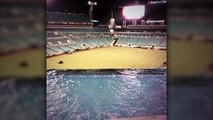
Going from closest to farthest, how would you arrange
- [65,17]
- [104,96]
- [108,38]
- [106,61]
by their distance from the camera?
[104,96], [106,61], [65,17], [108,38]

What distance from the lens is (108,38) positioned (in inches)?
533

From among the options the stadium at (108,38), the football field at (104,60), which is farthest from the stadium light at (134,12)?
the football field at (104,60)

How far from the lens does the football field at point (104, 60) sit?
948cm

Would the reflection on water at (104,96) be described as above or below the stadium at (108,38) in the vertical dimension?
below

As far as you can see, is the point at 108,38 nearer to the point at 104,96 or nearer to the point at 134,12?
the point at 134,12

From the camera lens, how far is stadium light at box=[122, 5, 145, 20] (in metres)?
10.4

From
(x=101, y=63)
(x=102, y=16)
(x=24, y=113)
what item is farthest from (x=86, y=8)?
(x=24, y=113)

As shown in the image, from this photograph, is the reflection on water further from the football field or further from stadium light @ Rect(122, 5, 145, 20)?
stadium light @ Rect(122, 5, 145, 20)

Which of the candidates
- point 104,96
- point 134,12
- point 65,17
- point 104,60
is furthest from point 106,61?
point 104,96

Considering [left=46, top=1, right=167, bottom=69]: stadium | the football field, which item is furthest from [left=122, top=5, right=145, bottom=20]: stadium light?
the football field

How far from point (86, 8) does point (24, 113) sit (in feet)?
27.1

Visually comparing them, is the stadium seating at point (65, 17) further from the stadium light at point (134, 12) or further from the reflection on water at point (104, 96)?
the reflection on water at point (104, 96)

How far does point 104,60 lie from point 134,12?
8.07 ft

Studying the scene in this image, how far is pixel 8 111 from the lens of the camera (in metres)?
3.10
